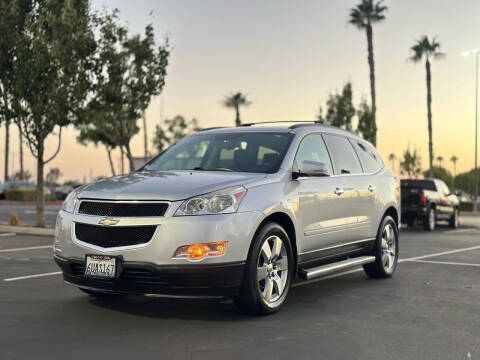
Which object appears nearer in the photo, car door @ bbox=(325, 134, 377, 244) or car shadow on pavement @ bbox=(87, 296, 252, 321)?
car shadow on pavement @ bbox=(87, 296, 252, 321)

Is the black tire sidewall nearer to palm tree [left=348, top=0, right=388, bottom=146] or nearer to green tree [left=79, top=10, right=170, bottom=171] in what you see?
green tree [left=79, top=10, right=170, bottom=171]

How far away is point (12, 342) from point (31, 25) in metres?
14.3

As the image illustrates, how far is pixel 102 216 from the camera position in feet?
19.6

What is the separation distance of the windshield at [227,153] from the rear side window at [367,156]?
1.77m

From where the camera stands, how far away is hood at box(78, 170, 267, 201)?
5.89 m

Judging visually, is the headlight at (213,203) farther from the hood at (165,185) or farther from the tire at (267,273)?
the tire at (267,273)

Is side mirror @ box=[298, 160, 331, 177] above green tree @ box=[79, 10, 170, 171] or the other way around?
the other way around

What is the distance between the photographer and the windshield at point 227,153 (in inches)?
276

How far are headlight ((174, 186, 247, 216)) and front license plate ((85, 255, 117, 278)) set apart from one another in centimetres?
74

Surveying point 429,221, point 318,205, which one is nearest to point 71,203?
point 318,205

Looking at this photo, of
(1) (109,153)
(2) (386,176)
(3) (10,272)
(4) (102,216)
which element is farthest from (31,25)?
(1) (109,153)

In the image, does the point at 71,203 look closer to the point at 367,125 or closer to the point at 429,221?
the point at 429,221

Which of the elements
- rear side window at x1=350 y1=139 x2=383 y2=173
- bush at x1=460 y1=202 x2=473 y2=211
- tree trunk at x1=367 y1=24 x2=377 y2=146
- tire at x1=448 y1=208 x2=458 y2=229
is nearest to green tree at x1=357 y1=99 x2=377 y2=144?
tree trunk at x1=367 y1=24 x2=377 y2=146

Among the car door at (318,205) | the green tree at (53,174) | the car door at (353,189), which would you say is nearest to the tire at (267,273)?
the car door at (318,205)
